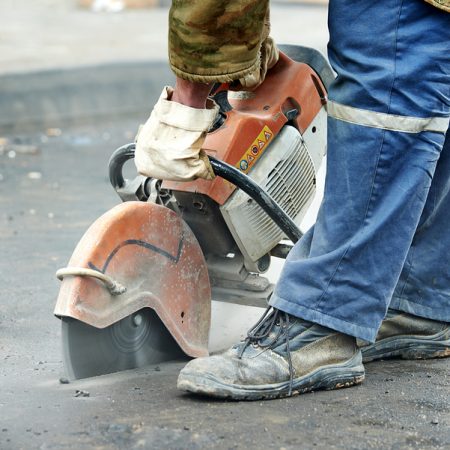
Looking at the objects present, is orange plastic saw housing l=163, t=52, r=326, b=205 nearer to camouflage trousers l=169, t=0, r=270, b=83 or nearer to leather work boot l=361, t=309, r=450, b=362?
camouflage trousers l=169, t=0, r=270, b=83

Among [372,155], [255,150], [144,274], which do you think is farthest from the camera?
[255,150]

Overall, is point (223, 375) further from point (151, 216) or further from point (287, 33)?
point (287, 33)

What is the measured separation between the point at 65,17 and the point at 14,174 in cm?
605

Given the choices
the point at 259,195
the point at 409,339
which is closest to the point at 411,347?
the point at 409,339

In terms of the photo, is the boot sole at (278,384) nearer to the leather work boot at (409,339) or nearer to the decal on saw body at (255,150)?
the leather work boot at (409,339)

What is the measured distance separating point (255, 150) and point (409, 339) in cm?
71

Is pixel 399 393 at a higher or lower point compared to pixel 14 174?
higher

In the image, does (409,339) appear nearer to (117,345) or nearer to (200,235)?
(200,235)

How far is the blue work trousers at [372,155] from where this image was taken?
8.55 ft

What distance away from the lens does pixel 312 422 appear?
2543mm

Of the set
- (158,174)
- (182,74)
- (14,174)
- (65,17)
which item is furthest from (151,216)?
(65,17)

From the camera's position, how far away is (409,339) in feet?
10.2

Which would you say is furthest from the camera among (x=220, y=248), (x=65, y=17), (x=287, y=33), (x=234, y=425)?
(x=65, y=17)

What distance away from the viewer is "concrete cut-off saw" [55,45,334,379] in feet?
9.18
